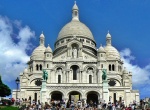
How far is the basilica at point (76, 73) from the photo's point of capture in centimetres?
7825

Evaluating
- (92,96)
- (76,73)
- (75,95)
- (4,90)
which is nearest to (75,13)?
(76,73)

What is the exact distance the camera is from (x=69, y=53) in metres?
86.5

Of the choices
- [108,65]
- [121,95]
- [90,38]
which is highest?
[90,38]

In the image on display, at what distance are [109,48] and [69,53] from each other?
1381 cm

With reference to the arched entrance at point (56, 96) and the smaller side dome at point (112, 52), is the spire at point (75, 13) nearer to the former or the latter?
the smaller side dome at point (112, 52)

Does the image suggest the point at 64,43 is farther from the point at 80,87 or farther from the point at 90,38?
the point at 80,87

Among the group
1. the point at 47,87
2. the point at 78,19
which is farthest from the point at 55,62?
the point at 78,19

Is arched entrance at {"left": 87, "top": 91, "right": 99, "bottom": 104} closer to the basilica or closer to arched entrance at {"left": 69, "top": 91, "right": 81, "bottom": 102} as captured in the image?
the basilica

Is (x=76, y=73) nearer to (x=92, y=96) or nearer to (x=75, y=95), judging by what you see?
(x=92, y=96)

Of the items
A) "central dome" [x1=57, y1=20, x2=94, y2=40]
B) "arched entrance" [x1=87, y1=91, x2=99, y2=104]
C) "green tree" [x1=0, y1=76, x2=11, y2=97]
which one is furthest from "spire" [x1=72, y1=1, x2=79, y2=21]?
"green tree" [x1=0, y1=76, x2=11, y2=97]

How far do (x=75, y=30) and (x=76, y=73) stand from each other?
1748cm

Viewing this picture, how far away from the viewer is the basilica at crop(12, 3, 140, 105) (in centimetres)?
7825

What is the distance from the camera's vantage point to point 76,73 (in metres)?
84.7

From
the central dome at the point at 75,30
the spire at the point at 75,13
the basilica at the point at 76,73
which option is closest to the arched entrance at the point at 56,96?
the basilica at the point at 76,73
